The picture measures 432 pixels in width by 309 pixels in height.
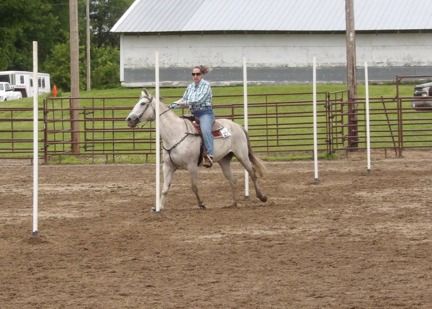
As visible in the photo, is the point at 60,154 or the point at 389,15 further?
the point at 389,15

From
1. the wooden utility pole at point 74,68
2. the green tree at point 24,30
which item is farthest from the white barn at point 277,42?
the wooden utility pole at point 74,68

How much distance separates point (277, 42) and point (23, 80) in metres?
19.4

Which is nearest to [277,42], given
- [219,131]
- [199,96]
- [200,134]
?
[219,131]

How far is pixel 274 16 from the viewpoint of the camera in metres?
49.8

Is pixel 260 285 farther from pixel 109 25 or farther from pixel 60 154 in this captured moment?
pixel 109 25

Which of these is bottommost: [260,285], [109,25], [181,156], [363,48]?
[260,285]

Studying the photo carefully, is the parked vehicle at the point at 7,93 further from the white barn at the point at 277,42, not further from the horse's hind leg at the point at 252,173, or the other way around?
the horse's hind leg at the point at 252,173

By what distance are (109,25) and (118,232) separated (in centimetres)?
7800

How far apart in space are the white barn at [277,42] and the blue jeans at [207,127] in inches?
1305

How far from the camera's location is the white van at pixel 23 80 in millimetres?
60719

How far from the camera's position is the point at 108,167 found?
26.0 metres

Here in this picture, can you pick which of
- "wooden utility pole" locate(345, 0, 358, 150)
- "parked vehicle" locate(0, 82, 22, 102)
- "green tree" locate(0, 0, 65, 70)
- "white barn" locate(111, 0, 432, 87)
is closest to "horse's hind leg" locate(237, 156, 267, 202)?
"wooden utility pole" locate(345, 0, 358, 150)

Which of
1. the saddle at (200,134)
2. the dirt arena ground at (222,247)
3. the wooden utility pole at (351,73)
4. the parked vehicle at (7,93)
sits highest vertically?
Result: the parked vehicle at (7,93)

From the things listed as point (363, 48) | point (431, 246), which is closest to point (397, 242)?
point (431, 246)
